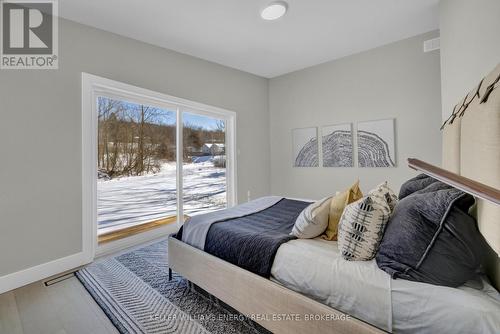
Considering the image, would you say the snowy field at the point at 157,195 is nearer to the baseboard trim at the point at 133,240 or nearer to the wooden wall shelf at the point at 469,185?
the baseboard trim at the point at 133,240

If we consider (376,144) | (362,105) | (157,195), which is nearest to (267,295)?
(157,195)

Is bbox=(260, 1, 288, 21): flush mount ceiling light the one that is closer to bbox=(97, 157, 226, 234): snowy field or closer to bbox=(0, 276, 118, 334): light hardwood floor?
bbox=(97, 157, 226, 234): snowy field

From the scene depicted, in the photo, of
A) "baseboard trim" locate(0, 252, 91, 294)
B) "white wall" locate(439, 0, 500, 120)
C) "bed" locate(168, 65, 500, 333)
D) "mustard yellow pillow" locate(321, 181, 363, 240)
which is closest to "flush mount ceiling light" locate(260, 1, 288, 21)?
"white wall" locate(439, 0, 500, 120)

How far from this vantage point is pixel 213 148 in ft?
14.0

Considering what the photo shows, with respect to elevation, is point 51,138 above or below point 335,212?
above

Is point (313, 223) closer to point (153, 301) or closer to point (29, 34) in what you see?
point (153, 301)

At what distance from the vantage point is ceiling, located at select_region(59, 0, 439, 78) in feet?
8.20

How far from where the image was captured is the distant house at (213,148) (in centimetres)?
414

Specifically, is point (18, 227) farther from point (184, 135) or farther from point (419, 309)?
point (419, 309)

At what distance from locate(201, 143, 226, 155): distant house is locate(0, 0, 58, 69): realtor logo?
2.19 m

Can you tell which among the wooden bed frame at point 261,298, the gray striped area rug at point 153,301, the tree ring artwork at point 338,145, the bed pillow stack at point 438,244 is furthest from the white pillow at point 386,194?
the tree ring artwork at point 338,145

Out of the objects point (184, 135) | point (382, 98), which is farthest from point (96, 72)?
point (382, 98)

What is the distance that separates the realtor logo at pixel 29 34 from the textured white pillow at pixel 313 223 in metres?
2.93

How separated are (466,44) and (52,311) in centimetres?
383
